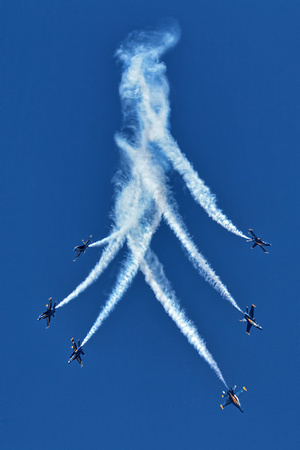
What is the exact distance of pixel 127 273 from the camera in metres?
31.5

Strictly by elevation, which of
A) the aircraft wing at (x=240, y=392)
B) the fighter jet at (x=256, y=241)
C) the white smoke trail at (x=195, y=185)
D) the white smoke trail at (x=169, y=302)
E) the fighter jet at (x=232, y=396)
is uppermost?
the white smoke trail at (x=195, y=185)

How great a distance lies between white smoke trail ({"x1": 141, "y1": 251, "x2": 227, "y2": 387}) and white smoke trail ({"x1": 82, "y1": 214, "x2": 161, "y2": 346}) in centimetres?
78

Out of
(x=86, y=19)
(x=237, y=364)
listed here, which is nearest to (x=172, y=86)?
(x=86, y=19)

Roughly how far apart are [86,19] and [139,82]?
365 inches

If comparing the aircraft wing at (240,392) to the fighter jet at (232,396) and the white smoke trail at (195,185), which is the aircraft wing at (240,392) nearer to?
the fighter jet at (232,396)

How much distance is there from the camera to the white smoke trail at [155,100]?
30.3m

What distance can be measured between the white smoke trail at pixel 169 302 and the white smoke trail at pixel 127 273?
780 millimetres

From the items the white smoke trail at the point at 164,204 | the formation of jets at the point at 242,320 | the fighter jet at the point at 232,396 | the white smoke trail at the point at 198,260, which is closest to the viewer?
the white smoke trail at the point at 164,204

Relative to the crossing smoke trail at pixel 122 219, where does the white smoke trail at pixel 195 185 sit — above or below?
above

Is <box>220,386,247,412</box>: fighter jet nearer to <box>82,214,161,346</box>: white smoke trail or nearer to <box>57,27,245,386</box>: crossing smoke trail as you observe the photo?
<box>57,27,245,386</box>: crossing smoke trail

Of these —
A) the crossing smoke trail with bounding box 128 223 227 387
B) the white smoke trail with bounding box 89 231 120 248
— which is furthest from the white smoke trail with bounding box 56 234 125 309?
the crossing smoke trail with bounding box 128 223 227 387

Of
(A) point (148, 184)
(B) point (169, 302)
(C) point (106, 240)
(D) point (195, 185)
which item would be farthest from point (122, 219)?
(B) point (169, 302)

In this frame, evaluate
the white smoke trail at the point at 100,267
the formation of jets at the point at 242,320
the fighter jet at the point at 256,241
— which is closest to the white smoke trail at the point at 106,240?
the white smoke trail at the point at 100,267

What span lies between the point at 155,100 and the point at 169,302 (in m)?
17.5
